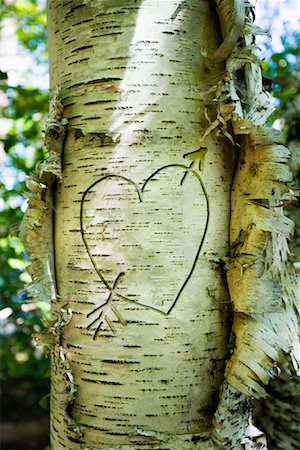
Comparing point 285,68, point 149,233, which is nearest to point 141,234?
point 149,233

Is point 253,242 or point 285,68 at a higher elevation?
point 285,68

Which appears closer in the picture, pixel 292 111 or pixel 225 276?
pixel 225 276

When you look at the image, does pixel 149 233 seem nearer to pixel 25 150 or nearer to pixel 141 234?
pixel 141 234

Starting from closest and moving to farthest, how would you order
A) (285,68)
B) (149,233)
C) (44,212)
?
1. (149,233)
2. (44,212)
3. (285,68)

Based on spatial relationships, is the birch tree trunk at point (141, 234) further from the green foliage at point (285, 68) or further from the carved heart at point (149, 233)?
the green foliage at point (285, 68)

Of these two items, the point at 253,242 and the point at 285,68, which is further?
the point at 285,68

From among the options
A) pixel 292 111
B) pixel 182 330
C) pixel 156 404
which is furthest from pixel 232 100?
pixel 292 111

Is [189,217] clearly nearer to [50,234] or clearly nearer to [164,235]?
[164,235]

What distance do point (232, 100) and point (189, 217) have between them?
231mm

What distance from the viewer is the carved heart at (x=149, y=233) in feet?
2.97

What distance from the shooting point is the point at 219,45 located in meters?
1.01

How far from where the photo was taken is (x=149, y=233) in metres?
0.91

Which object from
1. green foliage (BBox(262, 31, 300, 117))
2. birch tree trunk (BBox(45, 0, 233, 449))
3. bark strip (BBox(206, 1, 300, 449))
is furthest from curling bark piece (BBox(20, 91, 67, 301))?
green foliage (BBox(262, 31, 300, 117))

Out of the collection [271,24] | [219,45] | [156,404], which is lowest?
[156,404]
